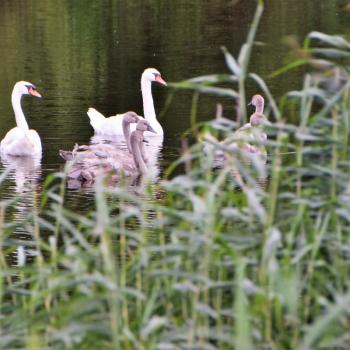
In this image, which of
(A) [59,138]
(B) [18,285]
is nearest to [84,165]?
(A) [59,138]

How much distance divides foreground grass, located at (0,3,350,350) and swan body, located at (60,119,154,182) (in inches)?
244

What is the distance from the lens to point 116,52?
22.9 meters

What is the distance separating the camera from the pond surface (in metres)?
15.0


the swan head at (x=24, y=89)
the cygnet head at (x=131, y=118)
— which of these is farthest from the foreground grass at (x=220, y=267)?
the swan head at (x=24, y=89)

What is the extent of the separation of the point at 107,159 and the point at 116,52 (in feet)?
36.4

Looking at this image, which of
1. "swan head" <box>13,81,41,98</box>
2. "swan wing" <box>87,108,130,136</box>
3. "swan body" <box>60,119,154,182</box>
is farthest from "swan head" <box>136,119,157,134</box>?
"swan head" <box>13,81,41,98</box>

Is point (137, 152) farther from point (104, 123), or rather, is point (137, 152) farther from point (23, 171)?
point (104, 123)

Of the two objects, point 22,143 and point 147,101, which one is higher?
point 147,101

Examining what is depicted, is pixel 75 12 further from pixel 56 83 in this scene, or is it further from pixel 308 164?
pixel 308 164

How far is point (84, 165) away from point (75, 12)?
19.6 m

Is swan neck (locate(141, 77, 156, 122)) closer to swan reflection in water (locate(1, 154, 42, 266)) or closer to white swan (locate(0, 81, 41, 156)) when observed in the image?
white swan (locate(0, 81, 41, 156))

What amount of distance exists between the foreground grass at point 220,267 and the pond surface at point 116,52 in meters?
4.04

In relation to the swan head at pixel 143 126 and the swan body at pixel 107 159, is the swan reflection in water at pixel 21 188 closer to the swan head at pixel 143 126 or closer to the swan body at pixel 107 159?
the swan body at pixel 107 159

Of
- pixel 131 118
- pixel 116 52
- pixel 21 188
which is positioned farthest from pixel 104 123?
pixel 116 52
